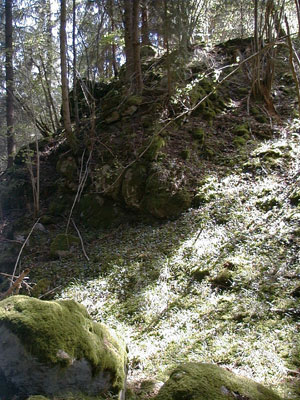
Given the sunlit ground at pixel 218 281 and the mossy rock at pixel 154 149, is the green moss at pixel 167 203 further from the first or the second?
the mossy rock at pixel 154 149

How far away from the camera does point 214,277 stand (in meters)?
5.89

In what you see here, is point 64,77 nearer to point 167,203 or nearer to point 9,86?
point 9,86

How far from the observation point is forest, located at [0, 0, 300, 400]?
9.60ft

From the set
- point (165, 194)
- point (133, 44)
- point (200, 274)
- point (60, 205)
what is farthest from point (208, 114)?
point (200, 274)

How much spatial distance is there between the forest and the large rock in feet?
0.04

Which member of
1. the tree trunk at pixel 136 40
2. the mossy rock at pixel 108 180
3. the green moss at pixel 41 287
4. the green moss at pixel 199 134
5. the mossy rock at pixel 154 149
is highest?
the tree trunk at pixel 136 40

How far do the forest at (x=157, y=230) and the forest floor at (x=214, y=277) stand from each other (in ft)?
0.09

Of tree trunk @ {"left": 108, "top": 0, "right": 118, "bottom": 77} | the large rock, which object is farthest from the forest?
tree trunk @ {"left": 108, "top": 0, "right": 118, "bottom": 77}

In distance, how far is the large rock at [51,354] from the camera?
8.54 feet

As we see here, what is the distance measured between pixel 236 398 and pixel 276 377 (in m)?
1.35

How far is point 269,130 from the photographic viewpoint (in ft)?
33.3

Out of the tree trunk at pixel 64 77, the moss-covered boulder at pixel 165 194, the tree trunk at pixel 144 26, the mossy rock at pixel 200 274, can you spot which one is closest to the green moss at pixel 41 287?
the moss-covered boulder at pixel 165 194

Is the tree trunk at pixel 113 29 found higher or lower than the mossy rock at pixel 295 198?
higher

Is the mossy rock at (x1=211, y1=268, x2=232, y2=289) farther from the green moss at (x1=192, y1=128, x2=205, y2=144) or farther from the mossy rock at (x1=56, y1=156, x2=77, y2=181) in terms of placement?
the mossy rock at (x1=56, y1=156, x2=77, y2=181)
